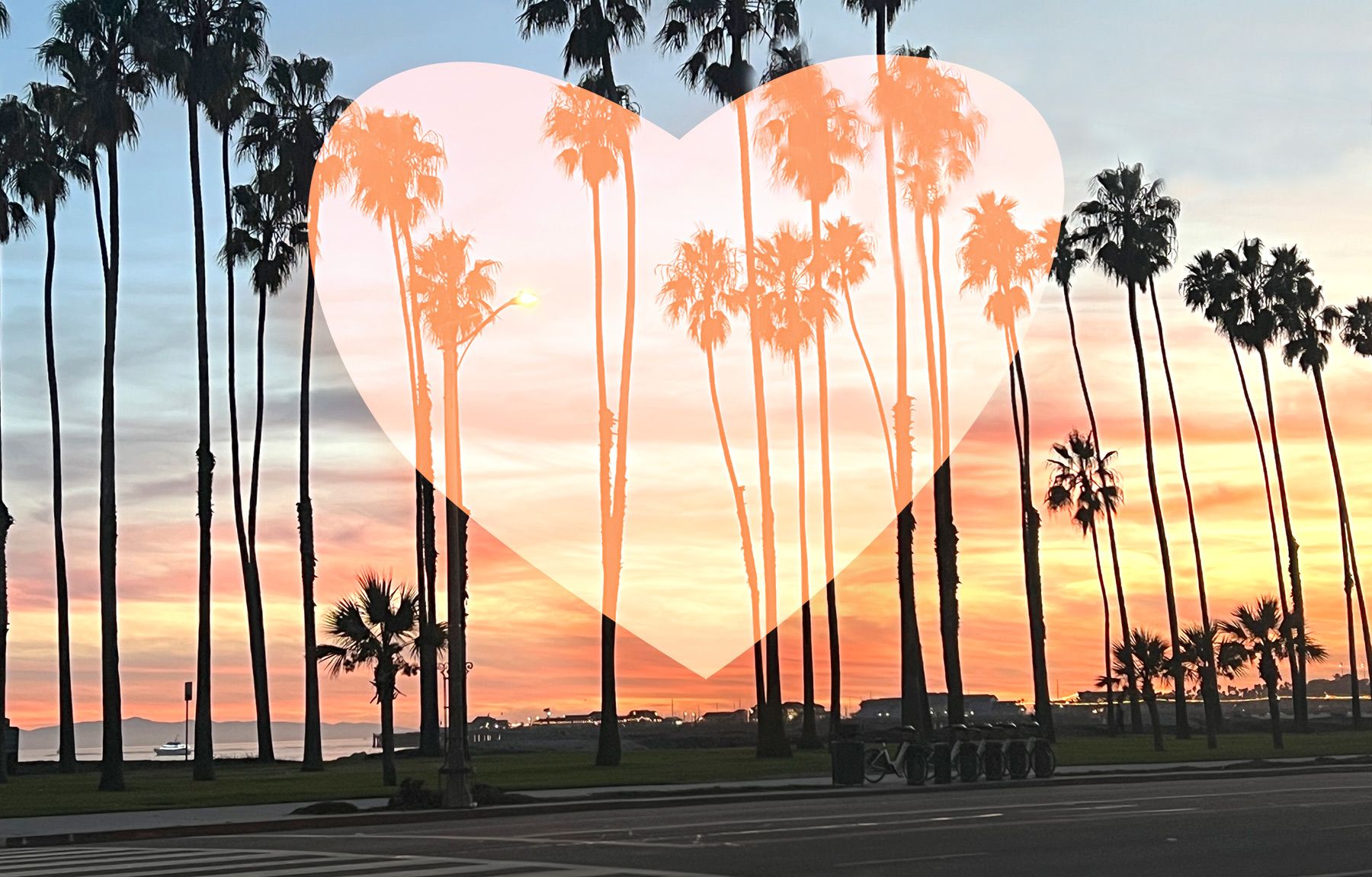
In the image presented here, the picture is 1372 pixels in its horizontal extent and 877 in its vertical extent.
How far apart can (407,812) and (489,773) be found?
634 inches

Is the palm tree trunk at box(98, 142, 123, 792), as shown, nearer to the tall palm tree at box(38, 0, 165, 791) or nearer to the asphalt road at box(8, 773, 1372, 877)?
the tall palm tree at box(38, 0, 165, 791)

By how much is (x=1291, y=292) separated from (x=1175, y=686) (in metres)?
20.6

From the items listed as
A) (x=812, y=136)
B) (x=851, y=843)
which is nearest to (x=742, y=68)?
(x=812, y=136)

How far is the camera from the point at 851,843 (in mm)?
18766

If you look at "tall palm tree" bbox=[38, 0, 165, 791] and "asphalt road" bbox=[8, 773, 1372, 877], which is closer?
"asphalt road" bbox=[8, 773, 1372, 877]

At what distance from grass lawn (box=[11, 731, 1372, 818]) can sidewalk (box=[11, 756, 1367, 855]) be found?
Result: 1901 millimetres

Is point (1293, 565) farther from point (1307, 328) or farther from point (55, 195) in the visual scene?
point (55, 195)

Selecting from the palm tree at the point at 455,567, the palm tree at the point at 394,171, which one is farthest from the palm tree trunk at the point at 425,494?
the palm tree at the point at 455,567

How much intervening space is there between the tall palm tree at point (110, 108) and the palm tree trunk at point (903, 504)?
21.7 meters

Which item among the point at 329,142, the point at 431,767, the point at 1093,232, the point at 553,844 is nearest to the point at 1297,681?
the point at 1093,232

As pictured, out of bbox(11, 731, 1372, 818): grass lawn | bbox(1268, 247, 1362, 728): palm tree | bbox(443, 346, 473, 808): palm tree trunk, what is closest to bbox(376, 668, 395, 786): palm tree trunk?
bbox(11, 731, 1372, 818): grass lawn

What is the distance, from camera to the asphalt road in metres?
16.0

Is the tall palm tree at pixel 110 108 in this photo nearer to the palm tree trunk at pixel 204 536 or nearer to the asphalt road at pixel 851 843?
the palm tree trunk at pixel 204 536

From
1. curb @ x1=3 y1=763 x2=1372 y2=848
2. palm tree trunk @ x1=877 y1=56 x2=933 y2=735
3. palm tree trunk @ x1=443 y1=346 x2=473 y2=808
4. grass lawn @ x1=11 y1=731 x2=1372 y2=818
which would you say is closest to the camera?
curb @ x1=3 y1=763 x2=1372 y2=848
